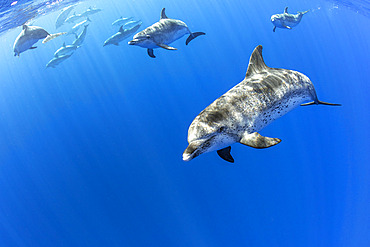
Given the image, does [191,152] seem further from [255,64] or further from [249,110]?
[255,64]

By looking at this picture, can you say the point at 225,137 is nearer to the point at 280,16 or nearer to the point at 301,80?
the point at 301,80

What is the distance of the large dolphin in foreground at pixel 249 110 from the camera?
332cm

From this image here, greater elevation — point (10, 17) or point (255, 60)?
point (10, 17)

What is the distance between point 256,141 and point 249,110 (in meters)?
0.62

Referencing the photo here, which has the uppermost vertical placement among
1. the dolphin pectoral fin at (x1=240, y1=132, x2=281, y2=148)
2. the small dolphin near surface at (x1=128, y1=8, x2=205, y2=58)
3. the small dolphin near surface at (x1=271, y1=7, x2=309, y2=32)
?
the small dolphin near surface at (x1=128, y1=8, x2=205, y2=58)

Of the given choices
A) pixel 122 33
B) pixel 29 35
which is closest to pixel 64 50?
pixel 122 33

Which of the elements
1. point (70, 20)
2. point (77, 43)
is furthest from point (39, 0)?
point (77, 43)

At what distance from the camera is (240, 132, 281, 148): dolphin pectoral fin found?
3495 mm

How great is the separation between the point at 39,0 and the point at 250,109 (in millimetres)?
22557

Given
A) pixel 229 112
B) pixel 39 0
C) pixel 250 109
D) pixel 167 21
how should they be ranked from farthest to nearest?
pixel 39 0, pixel 167 21, pixel 250 109, pixel 229 112

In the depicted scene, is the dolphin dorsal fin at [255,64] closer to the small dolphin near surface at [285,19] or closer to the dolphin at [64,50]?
the small dolphin near surface at [285,19]

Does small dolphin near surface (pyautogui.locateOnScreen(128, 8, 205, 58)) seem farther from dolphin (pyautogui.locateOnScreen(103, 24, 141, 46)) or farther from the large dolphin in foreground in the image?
dolphin (pyautogui.locateOnScreen(103, 24, 141, 46))

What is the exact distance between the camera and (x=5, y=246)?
16.6 m

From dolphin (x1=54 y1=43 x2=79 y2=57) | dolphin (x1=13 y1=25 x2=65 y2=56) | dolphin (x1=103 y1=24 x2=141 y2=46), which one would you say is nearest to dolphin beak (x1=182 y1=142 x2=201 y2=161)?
dolphin (x1=13 y1=25 x2=65 y2=56)
